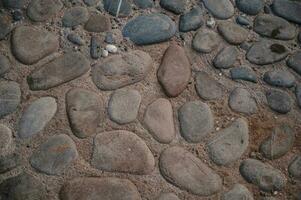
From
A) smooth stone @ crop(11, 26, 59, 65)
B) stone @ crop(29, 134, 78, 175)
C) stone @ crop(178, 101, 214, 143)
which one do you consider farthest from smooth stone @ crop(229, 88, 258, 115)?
smooth stone @ crop(11, 26, 59, 65)

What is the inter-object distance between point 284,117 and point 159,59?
1.91 feet

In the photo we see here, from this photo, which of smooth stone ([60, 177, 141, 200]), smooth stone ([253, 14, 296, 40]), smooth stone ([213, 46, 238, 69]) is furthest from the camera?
smooth stone ([253, 14, 296, 40])

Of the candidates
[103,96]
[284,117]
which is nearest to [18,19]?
[103,96]

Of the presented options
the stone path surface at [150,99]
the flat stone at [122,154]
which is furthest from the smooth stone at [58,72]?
the flat stone at [122,154]

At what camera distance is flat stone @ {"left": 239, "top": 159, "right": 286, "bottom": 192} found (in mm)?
1583

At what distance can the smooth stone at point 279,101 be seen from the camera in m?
1.76

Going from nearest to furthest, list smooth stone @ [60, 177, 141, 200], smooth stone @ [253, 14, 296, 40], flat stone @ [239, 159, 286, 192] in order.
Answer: smooth stone @ [60, 177, 141, 200]
flat stone @ [239, 159, 286, 192]
smooth stone @ [253, 14, 296, 40]

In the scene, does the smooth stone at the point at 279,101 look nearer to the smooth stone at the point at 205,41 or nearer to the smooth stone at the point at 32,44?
the smooth stone at the point at 205,41

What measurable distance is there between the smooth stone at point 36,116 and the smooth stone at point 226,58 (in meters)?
0.72

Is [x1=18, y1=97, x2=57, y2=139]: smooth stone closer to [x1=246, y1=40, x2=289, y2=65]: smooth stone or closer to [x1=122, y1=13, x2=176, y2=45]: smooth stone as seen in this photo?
[x1=122, y1=13, x2=176, y2=45]: smooth stone

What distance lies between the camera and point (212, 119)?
1708 millimetres

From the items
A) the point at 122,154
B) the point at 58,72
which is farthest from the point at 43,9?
the point at 122,154

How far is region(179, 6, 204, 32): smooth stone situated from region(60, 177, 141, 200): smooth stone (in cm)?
78

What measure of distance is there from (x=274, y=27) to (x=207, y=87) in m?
0.48
